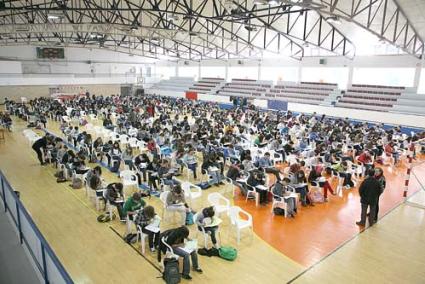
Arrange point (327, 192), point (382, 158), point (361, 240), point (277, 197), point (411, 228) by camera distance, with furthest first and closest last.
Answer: point (382, 158), point (327, 192), point (277, 197), point (411, 228), point (361, 240)

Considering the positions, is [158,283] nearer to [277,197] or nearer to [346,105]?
[277,197]

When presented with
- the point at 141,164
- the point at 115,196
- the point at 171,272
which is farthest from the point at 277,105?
the point at 171,272

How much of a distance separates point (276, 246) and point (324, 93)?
2558cm

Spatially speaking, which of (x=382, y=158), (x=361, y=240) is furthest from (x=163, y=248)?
(x=382, y=158)

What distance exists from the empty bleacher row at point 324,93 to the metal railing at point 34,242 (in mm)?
25336

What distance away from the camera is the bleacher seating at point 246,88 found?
35.2m

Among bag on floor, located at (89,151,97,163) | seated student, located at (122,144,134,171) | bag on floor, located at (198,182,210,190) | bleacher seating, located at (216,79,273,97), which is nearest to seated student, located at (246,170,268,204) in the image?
bag on floor, located at (198,182,210,190)

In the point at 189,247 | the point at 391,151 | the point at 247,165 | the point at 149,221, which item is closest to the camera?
the point at 189,247

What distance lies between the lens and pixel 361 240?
7512 millimetres

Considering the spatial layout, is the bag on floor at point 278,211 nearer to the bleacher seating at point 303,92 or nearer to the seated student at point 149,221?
the seated student at point 149,221

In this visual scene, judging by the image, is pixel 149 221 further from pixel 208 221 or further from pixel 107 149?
pixel 107 149

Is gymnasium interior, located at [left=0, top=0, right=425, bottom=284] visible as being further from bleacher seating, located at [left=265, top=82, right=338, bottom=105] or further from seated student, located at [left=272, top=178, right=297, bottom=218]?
bleacher seating, located at [left=265, top=82, right=338, bottom=105]

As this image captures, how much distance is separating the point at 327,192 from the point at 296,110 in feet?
66.6

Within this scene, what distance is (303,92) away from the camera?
31.5m
